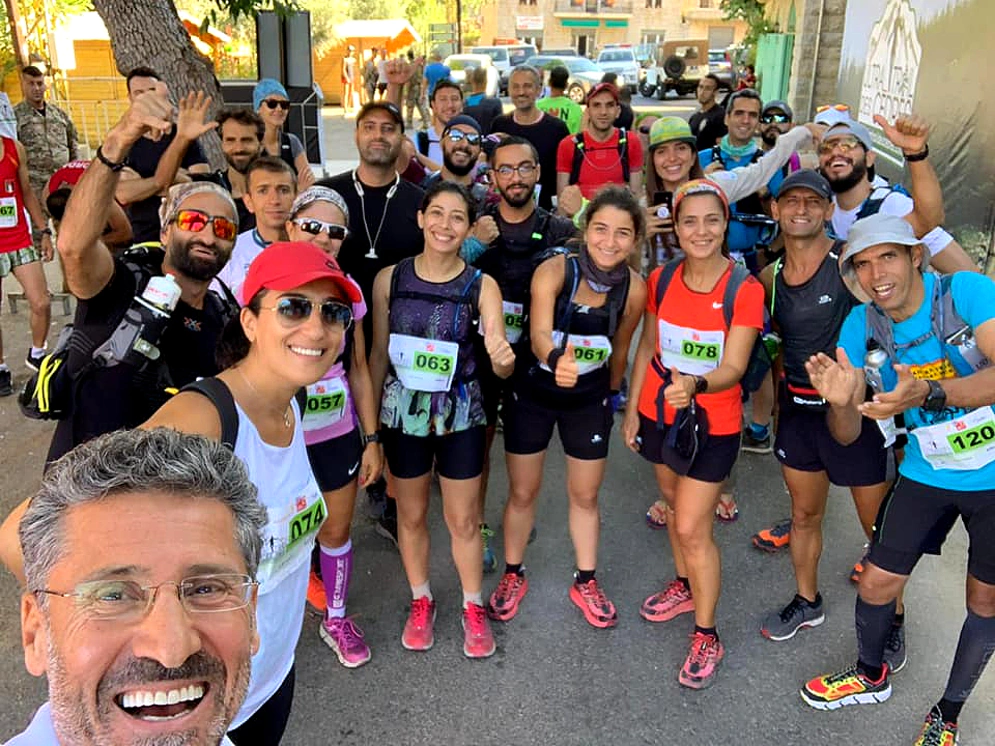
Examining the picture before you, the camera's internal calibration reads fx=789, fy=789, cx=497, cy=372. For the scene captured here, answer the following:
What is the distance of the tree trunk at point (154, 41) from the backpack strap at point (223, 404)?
4832mm

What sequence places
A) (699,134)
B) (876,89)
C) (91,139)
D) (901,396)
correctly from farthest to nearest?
1. (91,139)
2. (876,89)
3. (699,134)
4. (901,396)

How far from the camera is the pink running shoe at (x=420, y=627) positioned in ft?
11.1

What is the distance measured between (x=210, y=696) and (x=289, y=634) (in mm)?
1053

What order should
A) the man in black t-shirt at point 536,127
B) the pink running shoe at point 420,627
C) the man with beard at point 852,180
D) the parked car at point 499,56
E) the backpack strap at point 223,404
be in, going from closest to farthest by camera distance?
the backpack strap at point 223,404 < the pink running shoe at point 420,627 < the man with beard at point 852,180 < the man in black t-shirt at point 536,127 < the parked car at point 499,56

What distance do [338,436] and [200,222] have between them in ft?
3.12

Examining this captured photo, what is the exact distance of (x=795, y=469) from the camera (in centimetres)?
336

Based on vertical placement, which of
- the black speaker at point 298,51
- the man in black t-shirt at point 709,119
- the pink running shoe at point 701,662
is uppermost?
the black speaker at point 298,51

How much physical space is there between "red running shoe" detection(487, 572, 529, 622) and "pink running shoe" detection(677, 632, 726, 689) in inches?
31.9

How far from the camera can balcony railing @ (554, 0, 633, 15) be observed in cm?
6066

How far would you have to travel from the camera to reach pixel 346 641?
3.33 m

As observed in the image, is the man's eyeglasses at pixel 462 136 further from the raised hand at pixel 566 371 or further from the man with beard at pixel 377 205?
the raised hand at pixel 566 371

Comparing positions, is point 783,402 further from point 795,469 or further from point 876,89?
point 876,89

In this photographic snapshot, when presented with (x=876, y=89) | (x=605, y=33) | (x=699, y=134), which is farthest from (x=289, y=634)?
(x=605, y=33)

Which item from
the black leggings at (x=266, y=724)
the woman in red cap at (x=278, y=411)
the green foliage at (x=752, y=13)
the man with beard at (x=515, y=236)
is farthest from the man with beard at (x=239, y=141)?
the green foliage at (x=752, y=13)
